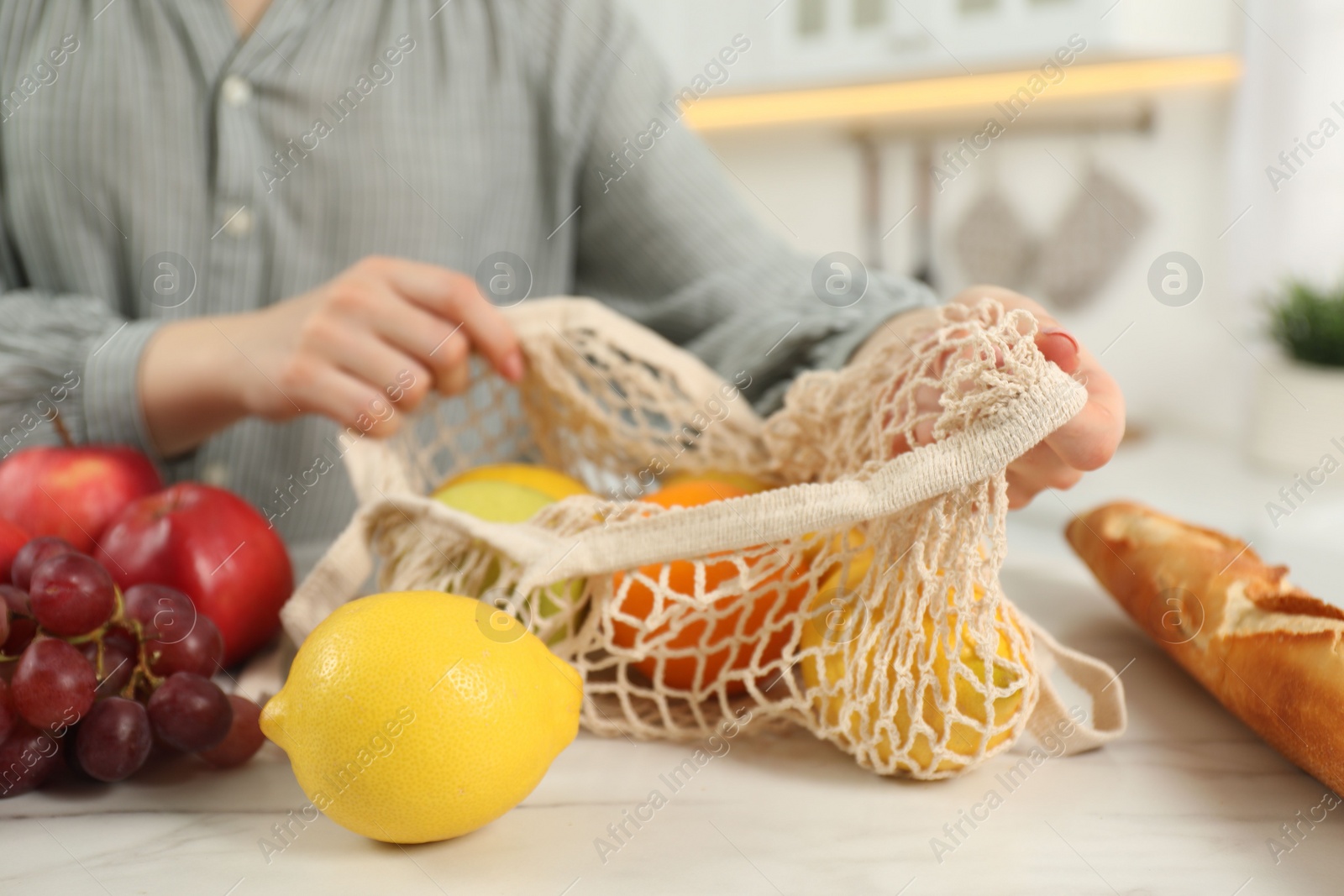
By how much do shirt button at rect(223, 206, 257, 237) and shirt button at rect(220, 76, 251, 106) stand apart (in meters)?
0.08

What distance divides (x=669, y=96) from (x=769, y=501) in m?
0.65

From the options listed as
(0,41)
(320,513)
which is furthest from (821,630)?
(0,41)

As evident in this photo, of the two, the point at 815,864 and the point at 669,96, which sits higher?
the point at 669,96

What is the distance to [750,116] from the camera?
247cm

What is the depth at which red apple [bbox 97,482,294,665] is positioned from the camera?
50 centimetres

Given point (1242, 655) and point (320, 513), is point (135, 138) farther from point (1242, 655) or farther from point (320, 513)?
point (1242, 655)

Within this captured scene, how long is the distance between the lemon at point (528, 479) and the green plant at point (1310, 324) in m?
1.45

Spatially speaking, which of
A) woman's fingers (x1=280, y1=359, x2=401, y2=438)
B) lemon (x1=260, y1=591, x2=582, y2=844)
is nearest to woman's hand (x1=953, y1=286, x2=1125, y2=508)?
lemon (x1=260, y1=591, x2=582, y2=844)

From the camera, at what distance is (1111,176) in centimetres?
210

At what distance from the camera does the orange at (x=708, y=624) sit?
427 millimetres

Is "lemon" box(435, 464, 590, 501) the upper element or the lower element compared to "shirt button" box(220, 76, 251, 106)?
lower

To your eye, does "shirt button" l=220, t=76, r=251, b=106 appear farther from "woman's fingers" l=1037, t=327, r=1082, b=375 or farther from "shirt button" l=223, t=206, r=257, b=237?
"woman's fingers" l=1037, t=327, r=1082, b=375

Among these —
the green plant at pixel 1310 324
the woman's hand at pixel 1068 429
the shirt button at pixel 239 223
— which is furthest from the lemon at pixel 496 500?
the green plant at pixel 1310 324

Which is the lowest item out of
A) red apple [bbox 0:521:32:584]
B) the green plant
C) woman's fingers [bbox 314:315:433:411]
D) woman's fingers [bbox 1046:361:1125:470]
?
the green plant
